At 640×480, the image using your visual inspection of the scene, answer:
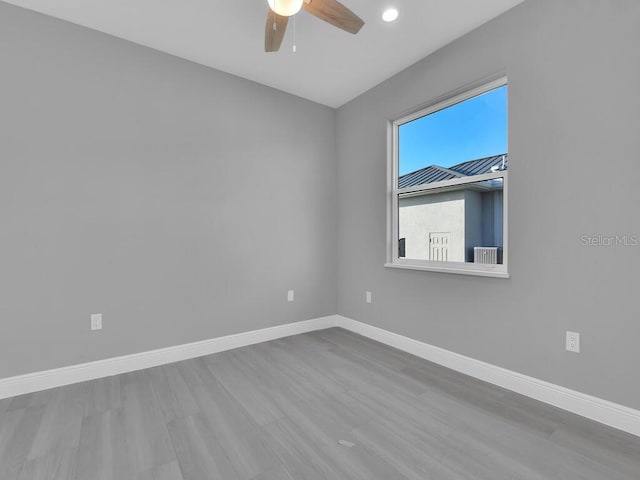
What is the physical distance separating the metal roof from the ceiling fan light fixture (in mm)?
1732

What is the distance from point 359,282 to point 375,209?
851mm

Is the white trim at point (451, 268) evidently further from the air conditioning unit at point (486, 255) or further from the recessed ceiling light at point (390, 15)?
the recessed ceiling light at point (390, 15)

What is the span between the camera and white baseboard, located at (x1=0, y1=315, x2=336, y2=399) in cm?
210

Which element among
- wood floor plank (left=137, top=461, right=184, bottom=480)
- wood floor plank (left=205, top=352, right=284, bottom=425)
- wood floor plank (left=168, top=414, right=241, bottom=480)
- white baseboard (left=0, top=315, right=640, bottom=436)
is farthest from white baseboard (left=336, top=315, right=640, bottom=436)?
wood floor plank (left=137, top=461, right=184, bottom=480)

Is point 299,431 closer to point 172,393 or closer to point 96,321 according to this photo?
point 172,393

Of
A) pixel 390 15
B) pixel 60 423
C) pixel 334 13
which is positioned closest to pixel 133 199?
pixel 60 423

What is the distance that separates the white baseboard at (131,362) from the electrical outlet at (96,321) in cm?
26

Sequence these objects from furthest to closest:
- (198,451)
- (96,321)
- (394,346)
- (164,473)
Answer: (394,346)
(96,321)
(198,451)
(164,473)

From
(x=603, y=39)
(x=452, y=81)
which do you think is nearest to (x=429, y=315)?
(x=452, y=81)

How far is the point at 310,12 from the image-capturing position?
1.71 m

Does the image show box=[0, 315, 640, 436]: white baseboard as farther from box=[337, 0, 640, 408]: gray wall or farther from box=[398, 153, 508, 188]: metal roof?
box=[398, 153, 508, 188]: metal roof

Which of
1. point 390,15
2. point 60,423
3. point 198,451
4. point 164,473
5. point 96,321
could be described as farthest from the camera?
point 96,321

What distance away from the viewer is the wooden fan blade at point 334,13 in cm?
164

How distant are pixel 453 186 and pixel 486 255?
646mm
